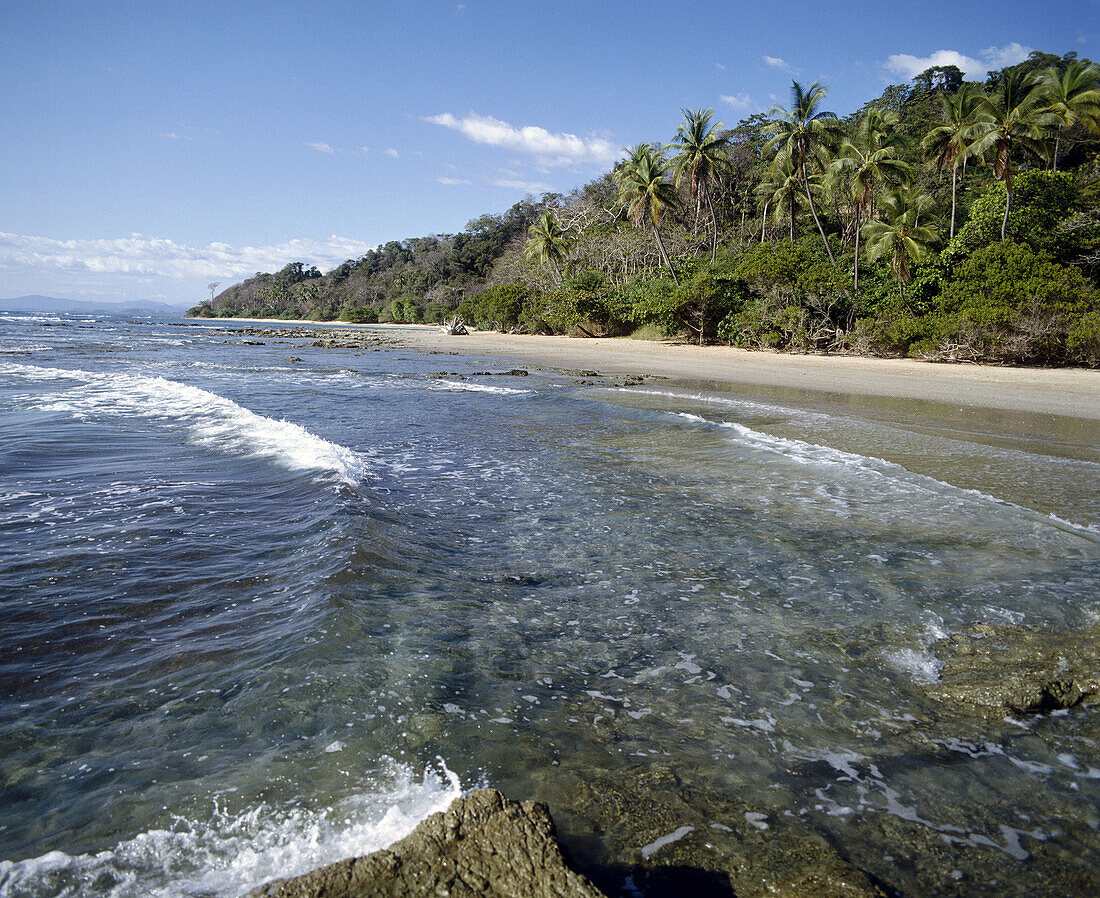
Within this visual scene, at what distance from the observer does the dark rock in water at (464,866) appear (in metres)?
1.85

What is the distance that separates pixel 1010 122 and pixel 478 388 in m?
23.5

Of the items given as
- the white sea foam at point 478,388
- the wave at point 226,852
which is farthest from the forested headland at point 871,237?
the wave at point 226,852

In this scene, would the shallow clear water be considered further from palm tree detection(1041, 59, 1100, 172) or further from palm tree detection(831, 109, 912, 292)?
palm tree detection(1041, 59, 1100, 172)

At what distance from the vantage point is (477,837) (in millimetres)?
2039

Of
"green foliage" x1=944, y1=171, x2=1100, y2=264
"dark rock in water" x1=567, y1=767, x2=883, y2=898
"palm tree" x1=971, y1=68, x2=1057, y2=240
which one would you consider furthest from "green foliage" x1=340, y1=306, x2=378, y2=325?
"dark rock in water" x1=567, y1=767, x2=883, y2=898

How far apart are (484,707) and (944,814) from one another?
83.4 inches

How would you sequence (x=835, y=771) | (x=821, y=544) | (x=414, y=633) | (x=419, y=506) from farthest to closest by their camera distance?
1. (x=419, y=506)
2. (x=821, y=544)
3. (x=414, y=633)
4. (x=835, y=771)

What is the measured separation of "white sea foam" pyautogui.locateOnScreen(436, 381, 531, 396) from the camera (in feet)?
57.5

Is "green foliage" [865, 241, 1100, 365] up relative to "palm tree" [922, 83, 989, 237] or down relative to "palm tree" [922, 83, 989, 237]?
down

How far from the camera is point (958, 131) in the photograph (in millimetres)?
26750

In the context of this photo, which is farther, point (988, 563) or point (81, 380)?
point (81, 380)

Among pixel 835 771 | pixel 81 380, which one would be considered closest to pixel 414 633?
pixel 835 771

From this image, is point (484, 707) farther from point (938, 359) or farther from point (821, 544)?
point (938, 359)

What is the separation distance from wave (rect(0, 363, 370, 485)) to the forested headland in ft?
71.4
